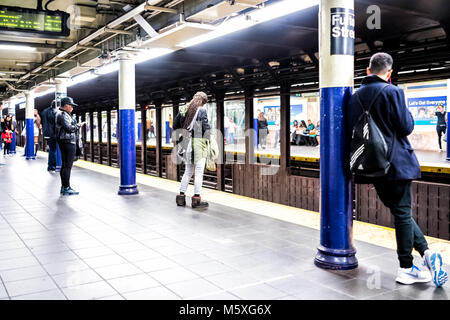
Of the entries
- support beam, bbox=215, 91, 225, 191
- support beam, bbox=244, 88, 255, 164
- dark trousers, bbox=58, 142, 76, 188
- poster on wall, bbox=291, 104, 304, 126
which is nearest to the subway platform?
dark trousers, bbox=58, 142, 76, 188

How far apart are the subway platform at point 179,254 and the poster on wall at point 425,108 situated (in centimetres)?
1134

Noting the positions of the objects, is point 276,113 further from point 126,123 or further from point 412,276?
point 412,276

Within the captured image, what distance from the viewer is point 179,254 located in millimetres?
3900

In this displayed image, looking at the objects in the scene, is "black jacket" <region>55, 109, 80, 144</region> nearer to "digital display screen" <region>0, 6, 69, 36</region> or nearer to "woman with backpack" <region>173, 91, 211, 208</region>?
"digital display screen" <region>0, 6, 69, 36</region>

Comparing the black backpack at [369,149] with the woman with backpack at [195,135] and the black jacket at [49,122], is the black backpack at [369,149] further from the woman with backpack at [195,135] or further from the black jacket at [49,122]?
the black jacket at [49,122]

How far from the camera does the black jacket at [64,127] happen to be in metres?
7.05

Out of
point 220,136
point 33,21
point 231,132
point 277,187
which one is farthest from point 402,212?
point 231,132

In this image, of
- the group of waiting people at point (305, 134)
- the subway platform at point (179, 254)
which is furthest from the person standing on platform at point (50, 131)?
the group of waiting people at point (305, 134)

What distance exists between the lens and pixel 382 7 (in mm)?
4754

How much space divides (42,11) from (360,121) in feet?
18.3

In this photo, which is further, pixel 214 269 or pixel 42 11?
pixel 42 11

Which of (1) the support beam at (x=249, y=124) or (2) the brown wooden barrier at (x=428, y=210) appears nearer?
(2) the brown wooden barrier at (x=428, y=210)
